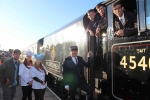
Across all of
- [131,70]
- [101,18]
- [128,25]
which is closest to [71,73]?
[101,18]

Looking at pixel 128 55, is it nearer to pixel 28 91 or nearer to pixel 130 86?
pixel 130 86

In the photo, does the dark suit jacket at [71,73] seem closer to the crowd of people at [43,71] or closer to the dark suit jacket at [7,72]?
the crowd of people at [43,71]

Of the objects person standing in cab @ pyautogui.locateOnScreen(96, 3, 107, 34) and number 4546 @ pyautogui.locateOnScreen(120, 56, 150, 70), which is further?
person standing in cab @ pyautogui.locateOnScreen(96, 3, 107, 34)

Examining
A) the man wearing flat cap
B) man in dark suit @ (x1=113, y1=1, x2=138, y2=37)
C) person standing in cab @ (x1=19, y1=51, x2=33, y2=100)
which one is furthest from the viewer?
person standing in cab @ (x1=19, y1=51, x2=33, y2=100)

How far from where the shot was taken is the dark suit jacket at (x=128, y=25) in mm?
2784

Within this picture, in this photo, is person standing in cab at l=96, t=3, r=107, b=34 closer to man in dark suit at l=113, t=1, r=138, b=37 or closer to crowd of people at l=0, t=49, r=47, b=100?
man in dark suit at l=113, t=1, r=138, b=37

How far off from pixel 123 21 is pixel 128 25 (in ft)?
0.41

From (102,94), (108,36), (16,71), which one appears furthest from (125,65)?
(16,71)

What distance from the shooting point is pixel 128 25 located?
3.02m

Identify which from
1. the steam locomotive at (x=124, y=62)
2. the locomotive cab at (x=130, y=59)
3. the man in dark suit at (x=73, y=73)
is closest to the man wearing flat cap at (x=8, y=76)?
the man in dark suit at (x=73, y=73)

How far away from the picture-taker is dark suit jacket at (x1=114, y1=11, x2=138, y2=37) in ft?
9.13

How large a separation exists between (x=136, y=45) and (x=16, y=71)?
10.1ft

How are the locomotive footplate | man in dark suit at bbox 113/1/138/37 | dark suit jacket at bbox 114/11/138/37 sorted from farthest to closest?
1. man in dark suit at bbox 113/1/138/37
2. dark suit jacket at bbox 114/11/138/37
3. the locomotive footplate

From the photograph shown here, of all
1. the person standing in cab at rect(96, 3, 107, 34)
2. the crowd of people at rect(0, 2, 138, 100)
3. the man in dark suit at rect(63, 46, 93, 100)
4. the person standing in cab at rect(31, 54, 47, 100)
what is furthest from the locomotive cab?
the person standing in cab at rect(31, 54, 47, 100)
